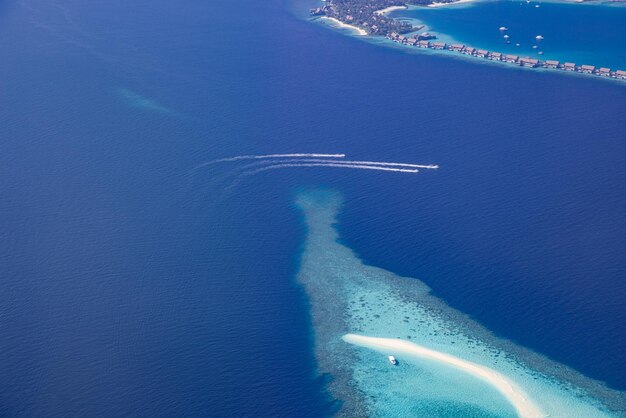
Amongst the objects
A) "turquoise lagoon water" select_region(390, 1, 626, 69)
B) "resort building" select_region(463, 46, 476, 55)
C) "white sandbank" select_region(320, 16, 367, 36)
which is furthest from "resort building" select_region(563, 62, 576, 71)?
"white sandbank" select_region(320, 16, 367, 36)

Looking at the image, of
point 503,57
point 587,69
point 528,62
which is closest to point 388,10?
point 503,57

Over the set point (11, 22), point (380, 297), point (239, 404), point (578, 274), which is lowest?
point (239, 404)

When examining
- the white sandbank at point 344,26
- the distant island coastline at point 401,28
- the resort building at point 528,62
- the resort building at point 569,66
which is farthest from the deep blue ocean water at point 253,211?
the white sandbank at point 344,26

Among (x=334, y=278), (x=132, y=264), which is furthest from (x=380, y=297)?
(x=132, y=264)

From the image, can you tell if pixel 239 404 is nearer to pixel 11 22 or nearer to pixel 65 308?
pixel 65 308

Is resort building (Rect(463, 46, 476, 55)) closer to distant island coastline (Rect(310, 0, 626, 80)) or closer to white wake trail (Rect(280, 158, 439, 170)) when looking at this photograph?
distant island coastline (Rect(310, 0, 626, 80))

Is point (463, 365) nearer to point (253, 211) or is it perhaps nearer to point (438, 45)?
point (253, 211)

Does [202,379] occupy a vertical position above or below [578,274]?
below
